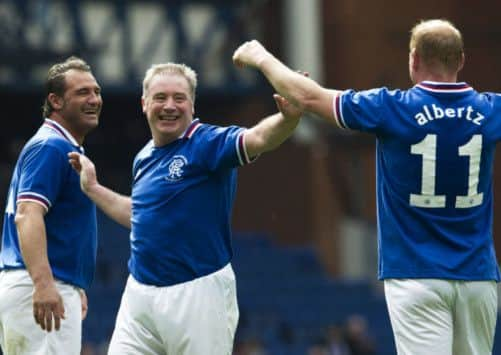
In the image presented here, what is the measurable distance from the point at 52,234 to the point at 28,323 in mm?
475

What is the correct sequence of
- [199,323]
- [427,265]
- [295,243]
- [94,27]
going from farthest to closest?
1. [295,243]
2. [94,27]
3. [199,323]
4. [427,265]

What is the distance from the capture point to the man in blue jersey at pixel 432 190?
6.05 metres

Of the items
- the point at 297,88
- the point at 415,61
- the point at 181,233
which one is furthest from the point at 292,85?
the point at 181,233

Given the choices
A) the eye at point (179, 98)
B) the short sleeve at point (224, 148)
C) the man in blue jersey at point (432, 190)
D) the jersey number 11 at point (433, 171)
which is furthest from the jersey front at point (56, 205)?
the jersey number 11 at point (433, 171)

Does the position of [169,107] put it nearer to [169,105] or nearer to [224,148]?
[169,105]

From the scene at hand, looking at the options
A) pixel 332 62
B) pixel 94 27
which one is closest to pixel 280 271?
pixel 332 62

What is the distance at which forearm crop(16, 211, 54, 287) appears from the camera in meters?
6.58

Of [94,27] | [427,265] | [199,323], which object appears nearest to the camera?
[427,265]

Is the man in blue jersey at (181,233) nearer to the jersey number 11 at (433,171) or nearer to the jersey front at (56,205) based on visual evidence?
the jersey front at (56,205)

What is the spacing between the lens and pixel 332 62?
23031 millimetres

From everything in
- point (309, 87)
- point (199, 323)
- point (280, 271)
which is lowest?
point (280, 271)

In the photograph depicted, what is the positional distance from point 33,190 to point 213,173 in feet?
2.98

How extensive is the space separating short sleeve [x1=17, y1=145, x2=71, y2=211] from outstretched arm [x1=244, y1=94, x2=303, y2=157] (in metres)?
1.03

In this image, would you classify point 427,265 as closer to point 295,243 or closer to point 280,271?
point 280,271
